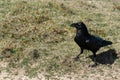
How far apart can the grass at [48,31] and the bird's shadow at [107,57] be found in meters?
0.19

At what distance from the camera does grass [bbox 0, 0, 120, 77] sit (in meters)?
13.6

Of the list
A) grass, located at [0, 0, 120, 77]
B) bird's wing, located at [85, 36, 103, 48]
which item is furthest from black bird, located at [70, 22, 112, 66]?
grass, located at [0, 0, 120, 77]

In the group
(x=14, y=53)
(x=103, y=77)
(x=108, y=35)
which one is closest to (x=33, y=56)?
(x=14, y=53)

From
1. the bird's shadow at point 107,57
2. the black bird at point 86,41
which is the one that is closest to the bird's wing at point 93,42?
the black bird at point 86,41

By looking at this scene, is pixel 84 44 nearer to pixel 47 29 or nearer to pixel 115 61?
pixel 115 61

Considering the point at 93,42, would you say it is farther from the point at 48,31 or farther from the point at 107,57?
the point at 48,31

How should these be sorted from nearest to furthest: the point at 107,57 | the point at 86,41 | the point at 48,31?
the point at 86,41, the point at 107,57, the point at 48,31

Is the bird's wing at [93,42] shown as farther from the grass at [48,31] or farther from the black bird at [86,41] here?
the grass at [48,31]

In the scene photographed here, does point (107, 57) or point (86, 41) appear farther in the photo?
point (107, 57)

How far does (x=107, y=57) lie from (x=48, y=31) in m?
3.07

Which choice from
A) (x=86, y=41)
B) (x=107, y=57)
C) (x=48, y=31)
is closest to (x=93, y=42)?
(x=86, y=41)

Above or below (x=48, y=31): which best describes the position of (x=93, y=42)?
above

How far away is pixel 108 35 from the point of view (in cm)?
1592

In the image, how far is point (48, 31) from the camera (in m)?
15.9
